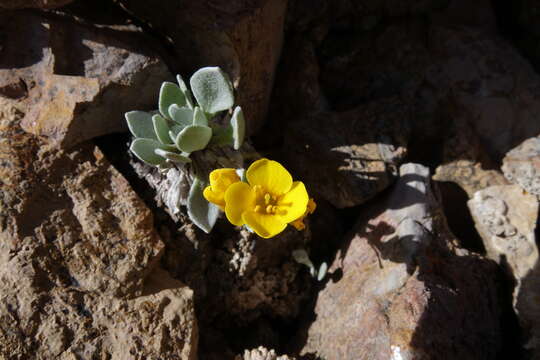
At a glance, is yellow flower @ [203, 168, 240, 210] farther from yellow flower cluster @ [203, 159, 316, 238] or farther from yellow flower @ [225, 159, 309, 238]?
yellow flower @ [225, 159, 309, 238]

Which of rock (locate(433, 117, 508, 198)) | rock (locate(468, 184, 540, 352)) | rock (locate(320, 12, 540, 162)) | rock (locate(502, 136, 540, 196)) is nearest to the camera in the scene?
rock (locate(468, 184, 540, 352))

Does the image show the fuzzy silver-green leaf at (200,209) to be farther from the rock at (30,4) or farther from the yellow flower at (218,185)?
the rock at (30,4)

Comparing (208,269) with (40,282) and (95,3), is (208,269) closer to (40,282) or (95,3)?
(40,282)

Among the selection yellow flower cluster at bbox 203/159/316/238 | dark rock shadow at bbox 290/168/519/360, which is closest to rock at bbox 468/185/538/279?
dark rock shadow at bbox 290/168/519/360

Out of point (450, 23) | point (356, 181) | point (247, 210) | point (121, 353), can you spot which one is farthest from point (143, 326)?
point (450, 23)

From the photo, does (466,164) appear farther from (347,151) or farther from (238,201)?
Result: (238,201)
